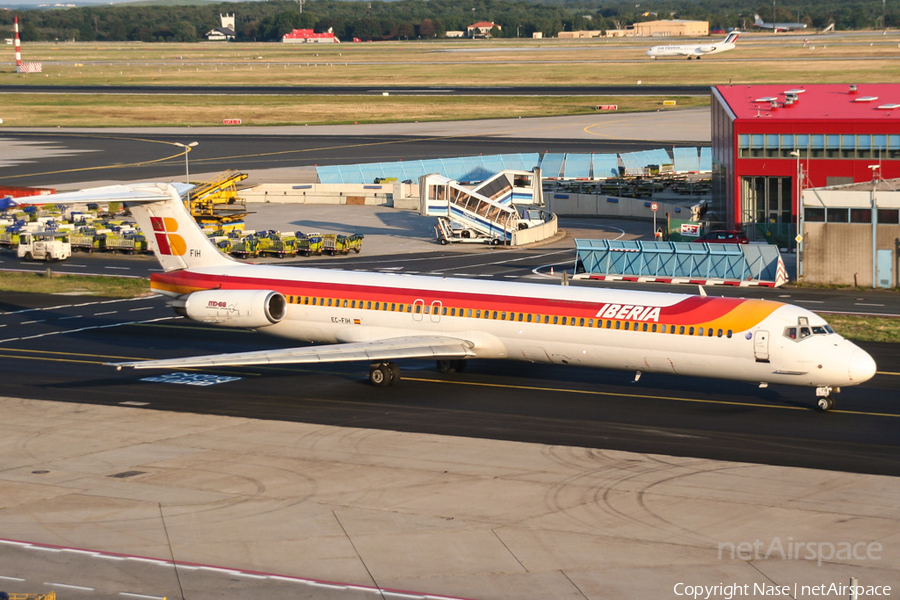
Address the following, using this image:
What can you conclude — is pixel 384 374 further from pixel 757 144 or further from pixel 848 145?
pixel 848 145

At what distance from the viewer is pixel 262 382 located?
1542 inches

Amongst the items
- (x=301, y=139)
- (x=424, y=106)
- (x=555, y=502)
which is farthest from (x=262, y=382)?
(x=424, y=106)

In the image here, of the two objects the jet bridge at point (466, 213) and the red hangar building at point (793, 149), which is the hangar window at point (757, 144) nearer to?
the red hangar building at point (793, 149)

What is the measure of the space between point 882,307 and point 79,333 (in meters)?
37.7

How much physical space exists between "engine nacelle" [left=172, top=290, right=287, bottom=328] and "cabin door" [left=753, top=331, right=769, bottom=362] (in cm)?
1677

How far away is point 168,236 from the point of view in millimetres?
41125

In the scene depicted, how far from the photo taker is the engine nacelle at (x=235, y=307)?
124 ft

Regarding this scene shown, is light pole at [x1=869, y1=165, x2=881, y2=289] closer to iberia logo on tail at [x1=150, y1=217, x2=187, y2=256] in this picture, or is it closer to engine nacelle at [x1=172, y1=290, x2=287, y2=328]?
engine nacelle at [x1=172, y1=290, x2=287, y2=328]

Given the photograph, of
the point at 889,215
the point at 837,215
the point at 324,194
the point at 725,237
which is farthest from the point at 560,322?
the point at 324,194

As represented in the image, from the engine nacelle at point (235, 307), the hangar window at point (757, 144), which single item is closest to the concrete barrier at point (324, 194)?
the hangar window at point (757, 144)

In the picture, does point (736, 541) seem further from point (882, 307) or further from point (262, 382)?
point (882, 307)

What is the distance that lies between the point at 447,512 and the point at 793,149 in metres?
51.0

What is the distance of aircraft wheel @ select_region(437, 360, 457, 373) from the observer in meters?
39.5

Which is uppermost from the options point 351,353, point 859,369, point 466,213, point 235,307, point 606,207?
point 466,213
